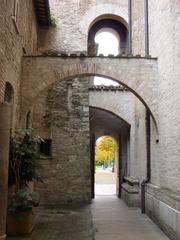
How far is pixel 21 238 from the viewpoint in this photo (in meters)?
7.50

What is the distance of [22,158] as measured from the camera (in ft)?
26.9

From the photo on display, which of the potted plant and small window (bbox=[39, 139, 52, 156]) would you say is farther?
small window (bbox=[39, 139, 52, 156])

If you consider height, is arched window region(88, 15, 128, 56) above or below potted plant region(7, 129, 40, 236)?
above

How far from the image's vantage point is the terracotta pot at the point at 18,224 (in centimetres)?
780

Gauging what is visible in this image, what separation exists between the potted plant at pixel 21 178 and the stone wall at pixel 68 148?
5666 millimetres

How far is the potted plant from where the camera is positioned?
785 centimetres

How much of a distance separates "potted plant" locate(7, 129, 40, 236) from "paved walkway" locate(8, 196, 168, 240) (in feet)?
1.23

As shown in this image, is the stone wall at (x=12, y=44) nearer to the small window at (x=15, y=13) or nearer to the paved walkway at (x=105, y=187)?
the small window at (x=15, y=13)

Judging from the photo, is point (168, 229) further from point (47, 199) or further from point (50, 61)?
point (47, 199)

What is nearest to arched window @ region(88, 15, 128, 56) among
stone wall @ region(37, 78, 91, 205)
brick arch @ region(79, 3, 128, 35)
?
brick arch @ region(79, 3, 128, 35)

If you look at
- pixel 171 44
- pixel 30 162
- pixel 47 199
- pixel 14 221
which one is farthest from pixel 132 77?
pixel 47 199

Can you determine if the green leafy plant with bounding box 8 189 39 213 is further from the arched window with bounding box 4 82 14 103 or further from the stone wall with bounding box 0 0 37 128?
the arched window with bounding box 4 82 14 103

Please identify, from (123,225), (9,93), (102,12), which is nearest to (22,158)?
(9,93)

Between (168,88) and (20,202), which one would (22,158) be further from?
(168,88)
